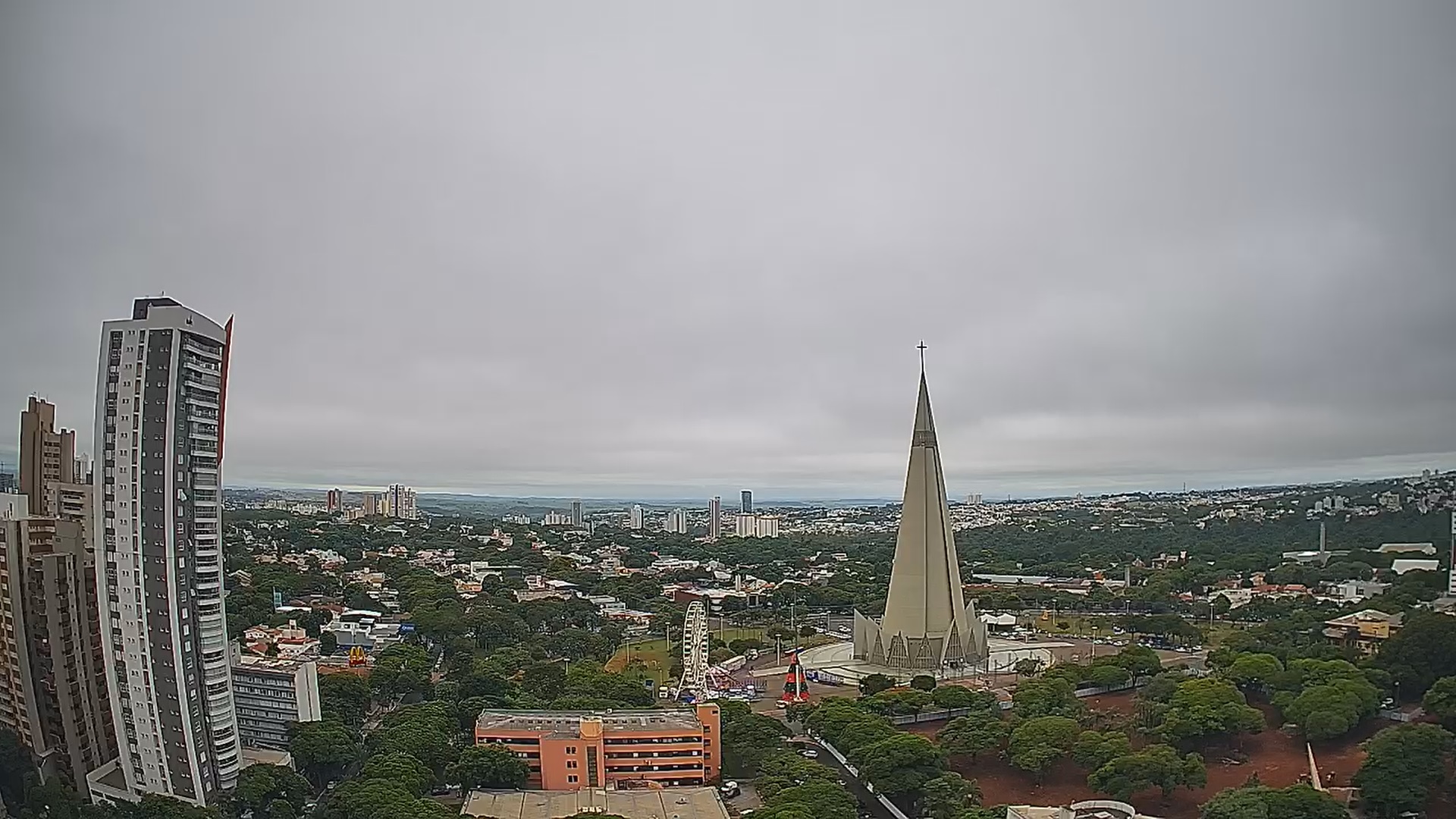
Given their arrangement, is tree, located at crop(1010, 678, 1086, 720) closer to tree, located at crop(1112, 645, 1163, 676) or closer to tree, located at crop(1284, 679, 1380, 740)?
tree, located at crop(1112, 645, 1163, 676)

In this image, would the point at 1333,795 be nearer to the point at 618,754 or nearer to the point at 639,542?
the point at 618,754

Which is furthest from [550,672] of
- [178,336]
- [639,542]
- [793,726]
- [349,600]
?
[639,542]

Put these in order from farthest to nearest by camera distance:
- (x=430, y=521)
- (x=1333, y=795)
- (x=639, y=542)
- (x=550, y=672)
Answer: (x=639, y=542), (x=430, y=521), (x=550, y=672), (x=1333, y=795)

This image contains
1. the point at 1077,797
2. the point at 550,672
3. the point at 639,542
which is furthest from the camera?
the point at 639,542

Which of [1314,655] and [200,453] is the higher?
[200,453]

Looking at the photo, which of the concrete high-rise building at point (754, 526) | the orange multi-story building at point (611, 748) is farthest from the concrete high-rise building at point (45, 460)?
the concrete high-rise building at point (754, 526)

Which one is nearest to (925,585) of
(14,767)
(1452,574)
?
(1452,574)
